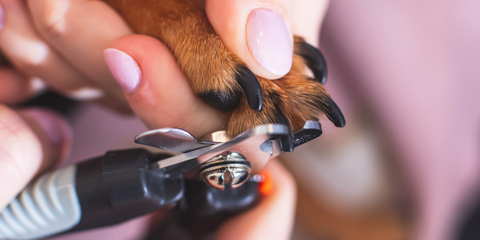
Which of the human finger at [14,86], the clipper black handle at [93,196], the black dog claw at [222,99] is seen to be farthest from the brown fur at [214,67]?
the human finger at [14,86]

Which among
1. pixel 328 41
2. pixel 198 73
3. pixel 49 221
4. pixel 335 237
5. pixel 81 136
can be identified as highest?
pixel 198 73

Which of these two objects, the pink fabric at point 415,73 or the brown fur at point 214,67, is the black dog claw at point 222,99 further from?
the pink fabric at point 415,73

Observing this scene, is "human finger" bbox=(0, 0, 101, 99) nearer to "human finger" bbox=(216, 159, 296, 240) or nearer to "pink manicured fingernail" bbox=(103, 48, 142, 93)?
"pink manicured fingernail" bbox=(103, 48, 142, 93)

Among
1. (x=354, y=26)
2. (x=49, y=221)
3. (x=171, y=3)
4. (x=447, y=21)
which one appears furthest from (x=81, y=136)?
(x=447, y=21)

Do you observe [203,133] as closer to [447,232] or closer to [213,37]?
[213,37]

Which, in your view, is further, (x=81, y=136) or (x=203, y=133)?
(x=81, y=136)

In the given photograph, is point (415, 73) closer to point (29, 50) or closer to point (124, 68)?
point (124, 68)
